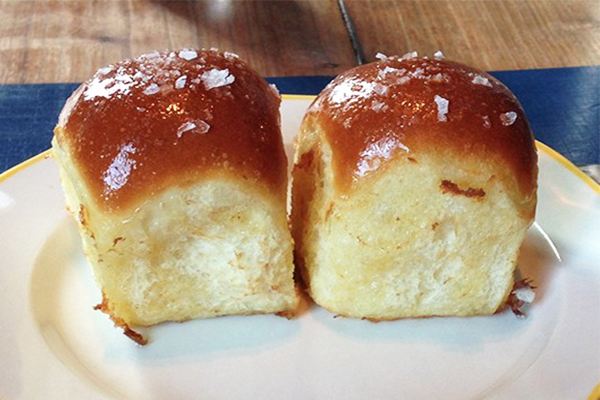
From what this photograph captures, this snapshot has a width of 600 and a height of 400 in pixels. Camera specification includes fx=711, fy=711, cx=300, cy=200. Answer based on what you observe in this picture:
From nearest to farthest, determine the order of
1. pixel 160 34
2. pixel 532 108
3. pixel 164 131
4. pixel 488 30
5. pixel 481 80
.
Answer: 1. pixel 164 131
2. pixel 481 80
3. pixel 532 108
4. pixel 160 34
5. pixel 488 30

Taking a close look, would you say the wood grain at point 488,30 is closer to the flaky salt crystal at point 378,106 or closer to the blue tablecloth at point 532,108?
the blue tablecloth at point 532,108

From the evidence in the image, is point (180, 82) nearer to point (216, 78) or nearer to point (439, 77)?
point (216, 78)

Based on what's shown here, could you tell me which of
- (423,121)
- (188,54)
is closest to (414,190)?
(423,121)

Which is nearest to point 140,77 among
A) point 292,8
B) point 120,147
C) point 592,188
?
point 120,147

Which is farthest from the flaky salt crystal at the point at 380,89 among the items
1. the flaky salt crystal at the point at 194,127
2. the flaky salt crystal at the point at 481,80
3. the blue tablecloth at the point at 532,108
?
the blue tablecloth at the point at 532,108

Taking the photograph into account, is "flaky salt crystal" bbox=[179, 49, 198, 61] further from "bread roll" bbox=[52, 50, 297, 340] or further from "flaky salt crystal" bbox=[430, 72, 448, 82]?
"flaky salt crystal" bbox=[430, 72, 448, 82]

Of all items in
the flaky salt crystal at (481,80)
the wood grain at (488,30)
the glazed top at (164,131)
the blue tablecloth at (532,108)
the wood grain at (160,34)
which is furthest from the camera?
the wood grain at (488,30)

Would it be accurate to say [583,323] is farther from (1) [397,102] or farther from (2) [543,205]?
(1) [397,102]

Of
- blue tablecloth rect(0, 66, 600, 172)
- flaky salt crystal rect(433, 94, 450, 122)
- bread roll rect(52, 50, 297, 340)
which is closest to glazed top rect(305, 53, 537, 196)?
flaky salt crystal rect(433, 94, 450, 122)
